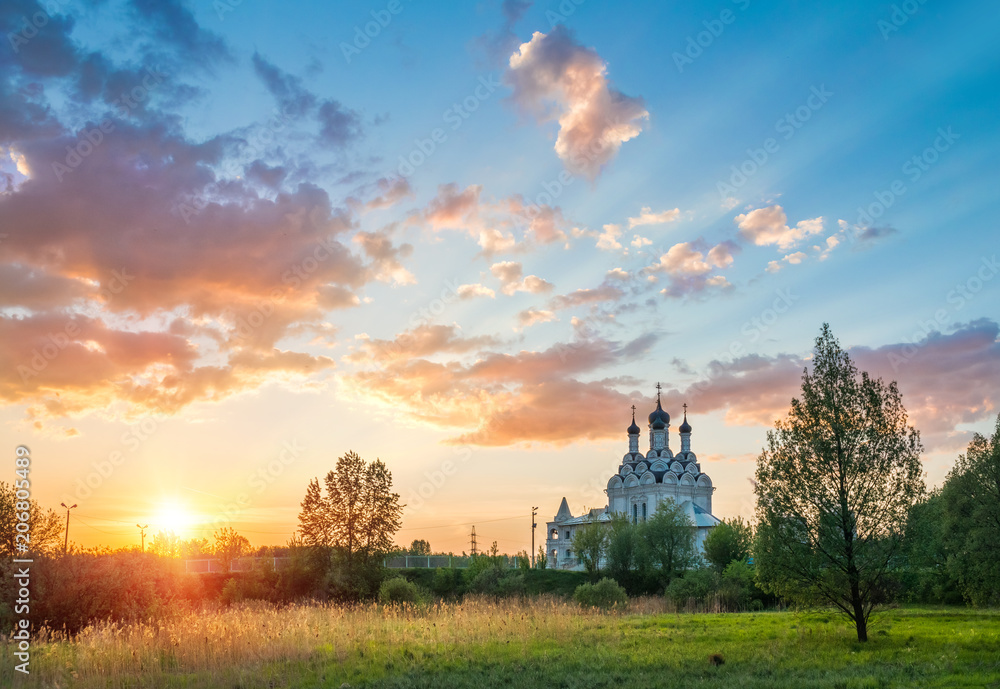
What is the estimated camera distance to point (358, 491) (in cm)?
4631

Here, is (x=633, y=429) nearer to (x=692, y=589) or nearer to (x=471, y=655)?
(x=692, y=589)

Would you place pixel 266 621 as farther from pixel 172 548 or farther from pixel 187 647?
pixel 172 548

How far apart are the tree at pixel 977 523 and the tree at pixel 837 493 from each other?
34.6 feet

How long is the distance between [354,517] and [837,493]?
30.9m

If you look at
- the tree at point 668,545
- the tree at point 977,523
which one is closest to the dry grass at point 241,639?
the tree at point 977,523

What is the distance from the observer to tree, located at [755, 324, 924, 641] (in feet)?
71.6

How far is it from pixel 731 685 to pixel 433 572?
4467 centimetres

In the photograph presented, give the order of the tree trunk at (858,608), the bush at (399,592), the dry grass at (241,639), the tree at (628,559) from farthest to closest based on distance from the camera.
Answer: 1. the tree at (628,559)
2. the bush at (399,592)
3. the tree trunk at (858,608)
4. the dry grass at (241,639)

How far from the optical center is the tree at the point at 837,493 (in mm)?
21828

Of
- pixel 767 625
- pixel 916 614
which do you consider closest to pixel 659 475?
pixel 916 614

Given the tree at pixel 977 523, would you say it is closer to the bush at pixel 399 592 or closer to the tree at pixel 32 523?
the bush at pixel 399 592

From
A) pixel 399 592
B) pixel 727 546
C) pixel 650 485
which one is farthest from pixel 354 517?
pixel 650 485

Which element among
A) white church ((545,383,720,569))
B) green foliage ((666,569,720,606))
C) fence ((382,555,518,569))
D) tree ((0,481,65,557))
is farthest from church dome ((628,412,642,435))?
tree ((0,481,65,557))

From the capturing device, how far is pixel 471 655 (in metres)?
18.2
